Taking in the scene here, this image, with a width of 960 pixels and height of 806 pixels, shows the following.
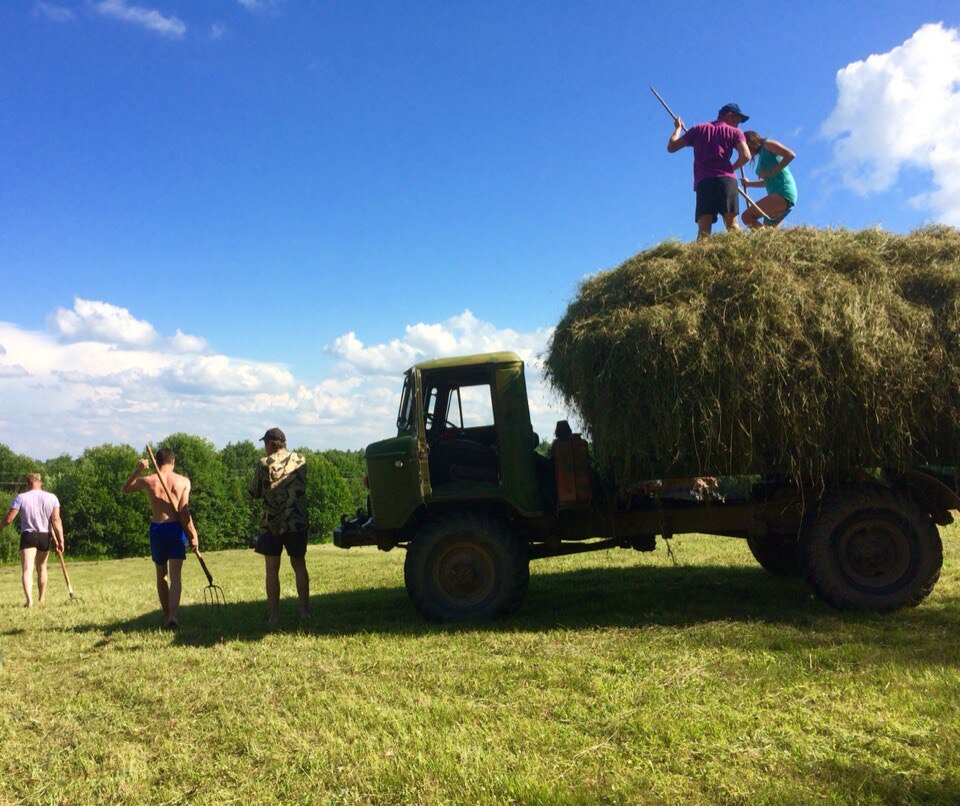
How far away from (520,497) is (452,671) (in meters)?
1.93

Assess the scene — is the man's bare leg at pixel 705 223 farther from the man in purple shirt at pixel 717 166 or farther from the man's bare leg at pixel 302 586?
the man's bare leg at pixel 302 586

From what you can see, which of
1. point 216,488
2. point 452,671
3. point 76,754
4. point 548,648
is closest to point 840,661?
point 548,648

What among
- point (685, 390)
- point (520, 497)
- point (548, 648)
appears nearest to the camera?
point (548, 648)

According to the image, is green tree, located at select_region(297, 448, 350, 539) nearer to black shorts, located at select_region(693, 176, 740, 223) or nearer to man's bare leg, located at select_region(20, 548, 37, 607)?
man's bare leg, located at select_region(20, 548, 37, 607)

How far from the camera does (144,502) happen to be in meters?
46.8

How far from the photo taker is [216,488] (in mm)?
49375

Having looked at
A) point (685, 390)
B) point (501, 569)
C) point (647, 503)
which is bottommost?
point (501, 569)

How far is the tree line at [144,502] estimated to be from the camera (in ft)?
149

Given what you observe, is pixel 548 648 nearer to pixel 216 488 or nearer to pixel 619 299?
pixel 619 299

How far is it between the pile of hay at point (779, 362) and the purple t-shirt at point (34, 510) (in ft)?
24.4

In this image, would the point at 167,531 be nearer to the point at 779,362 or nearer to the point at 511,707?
the point at 511,707

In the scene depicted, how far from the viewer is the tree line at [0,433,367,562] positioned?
45344mm

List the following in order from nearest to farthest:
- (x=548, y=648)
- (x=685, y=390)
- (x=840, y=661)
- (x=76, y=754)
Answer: (x=76, y=754), (x=840, y=661), (x=548, y=648), (x=685, y=390)

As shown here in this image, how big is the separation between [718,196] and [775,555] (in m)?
4.06
